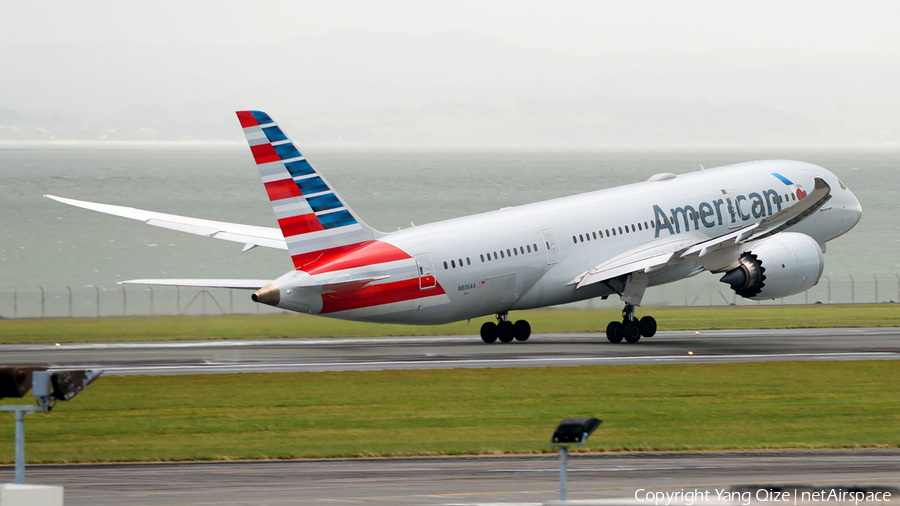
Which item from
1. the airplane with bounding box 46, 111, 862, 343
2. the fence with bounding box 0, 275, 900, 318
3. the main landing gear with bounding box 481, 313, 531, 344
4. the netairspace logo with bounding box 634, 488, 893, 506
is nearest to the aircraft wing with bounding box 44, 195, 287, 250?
the airplane with bounding box 46, 111, 862, 343

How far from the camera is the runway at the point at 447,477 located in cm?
1806

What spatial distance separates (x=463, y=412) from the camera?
28.3 m

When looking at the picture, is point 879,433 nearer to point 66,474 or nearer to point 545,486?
point 545,486

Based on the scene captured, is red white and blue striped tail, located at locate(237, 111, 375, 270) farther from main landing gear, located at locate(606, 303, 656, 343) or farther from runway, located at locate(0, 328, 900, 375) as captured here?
main landing gear, located at locate(606, 303, 656, 343)

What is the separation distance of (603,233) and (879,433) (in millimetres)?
22218

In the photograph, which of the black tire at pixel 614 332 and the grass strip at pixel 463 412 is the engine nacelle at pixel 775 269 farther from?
the grass strip at pixel 463 412

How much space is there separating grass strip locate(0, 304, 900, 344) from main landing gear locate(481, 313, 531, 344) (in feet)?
1.53

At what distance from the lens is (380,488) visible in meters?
18.9

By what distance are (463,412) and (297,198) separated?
12.1 meters

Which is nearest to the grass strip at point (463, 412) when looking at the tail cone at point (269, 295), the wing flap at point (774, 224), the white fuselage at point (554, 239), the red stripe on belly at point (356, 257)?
the tail cone at point (269, 295)

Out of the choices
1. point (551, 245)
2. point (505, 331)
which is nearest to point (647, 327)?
point (551, 245)

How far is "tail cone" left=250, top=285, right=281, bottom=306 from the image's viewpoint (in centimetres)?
3750

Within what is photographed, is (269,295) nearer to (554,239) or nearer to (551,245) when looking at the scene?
(551,245)

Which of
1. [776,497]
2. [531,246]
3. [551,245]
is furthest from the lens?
[551,245]
